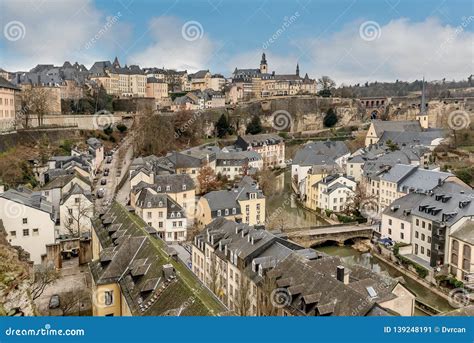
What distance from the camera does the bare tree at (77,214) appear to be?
46.7ft

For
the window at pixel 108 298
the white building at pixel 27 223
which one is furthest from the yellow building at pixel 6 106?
the window at pixel 108 298

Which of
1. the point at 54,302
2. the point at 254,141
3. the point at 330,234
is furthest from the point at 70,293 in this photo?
the point at 254,141

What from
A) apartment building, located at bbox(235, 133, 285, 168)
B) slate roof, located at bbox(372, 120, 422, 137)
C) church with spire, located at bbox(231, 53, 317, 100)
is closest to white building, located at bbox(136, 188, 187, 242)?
apartment building, located at bbox(235, 133, 285, 168)

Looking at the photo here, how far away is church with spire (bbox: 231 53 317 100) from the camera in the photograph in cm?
4744

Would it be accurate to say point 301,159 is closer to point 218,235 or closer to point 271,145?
point 271,145

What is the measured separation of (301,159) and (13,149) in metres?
15.4

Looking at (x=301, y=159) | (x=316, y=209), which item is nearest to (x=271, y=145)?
(x=301, y=159)

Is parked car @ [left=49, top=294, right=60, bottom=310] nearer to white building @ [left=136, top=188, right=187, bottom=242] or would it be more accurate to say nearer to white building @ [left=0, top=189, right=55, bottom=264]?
white building @ [left=0, top=189, right=55, bottom=264]

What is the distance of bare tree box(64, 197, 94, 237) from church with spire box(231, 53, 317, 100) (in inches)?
1285

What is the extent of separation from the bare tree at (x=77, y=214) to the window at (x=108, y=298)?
694 cm

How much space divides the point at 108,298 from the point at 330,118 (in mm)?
40634

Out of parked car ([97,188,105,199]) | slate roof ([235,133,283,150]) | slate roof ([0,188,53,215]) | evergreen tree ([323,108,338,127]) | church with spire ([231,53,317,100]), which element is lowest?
parked car ([97,188,105,199])

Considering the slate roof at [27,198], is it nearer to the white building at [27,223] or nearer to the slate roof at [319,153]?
the white building at [27,223]

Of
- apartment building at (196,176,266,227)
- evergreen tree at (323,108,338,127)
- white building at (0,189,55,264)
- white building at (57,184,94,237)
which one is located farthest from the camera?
evergreen tree at (323,108,338,127)
